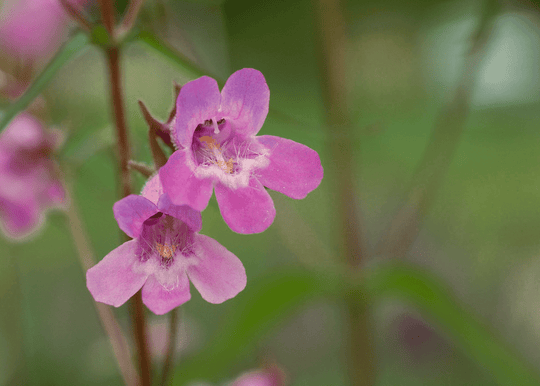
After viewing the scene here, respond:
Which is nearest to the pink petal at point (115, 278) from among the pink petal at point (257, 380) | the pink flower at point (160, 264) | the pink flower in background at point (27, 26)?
the pink flower at point (160, 264)

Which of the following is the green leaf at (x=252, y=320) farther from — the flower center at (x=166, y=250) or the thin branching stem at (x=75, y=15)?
the thin branching stem at (x=75, y=15)

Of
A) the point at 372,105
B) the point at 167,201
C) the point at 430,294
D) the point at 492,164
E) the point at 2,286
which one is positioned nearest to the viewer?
the point at 167,201

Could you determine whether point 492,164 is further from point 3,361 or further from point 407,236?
point 3,361

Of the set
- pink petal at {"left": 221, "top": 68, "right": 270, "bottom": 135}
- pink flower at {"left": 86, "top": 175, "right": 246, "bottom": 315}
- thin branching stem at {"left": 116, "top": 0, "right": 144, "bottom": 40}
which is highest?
thin branching stem at {"left": 116, "top": 0, "right": 144, "bottom": 40}

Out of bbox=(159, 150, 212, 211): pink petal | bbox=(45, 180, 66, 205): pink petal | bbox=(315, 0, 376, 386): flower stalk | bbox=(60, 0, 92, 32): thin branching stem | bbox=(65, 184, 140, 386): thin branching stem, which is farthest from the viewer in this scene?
bbox=(315, 0, 376, 386): flower stalk

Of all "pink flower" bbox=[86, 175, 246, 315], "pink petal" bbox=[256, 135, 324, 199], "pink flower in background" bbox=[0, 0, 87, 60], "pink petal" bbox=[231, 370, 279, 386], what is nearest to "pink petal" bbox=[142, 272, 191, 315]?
"pink flower" bbox=[86, 175, 246, 315]

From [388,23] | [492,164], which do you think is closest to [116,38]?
[492,164]

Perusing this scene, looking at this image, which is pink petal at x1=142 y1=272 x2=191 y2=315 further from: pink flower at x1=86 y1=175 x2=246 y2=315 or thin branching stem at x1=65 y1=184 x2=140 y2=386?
thin branching stem at x1=65 y1=184 x2=140 y2=386

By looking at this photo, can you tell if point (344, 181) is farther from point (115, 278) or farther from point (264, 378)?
point (115, 278)
